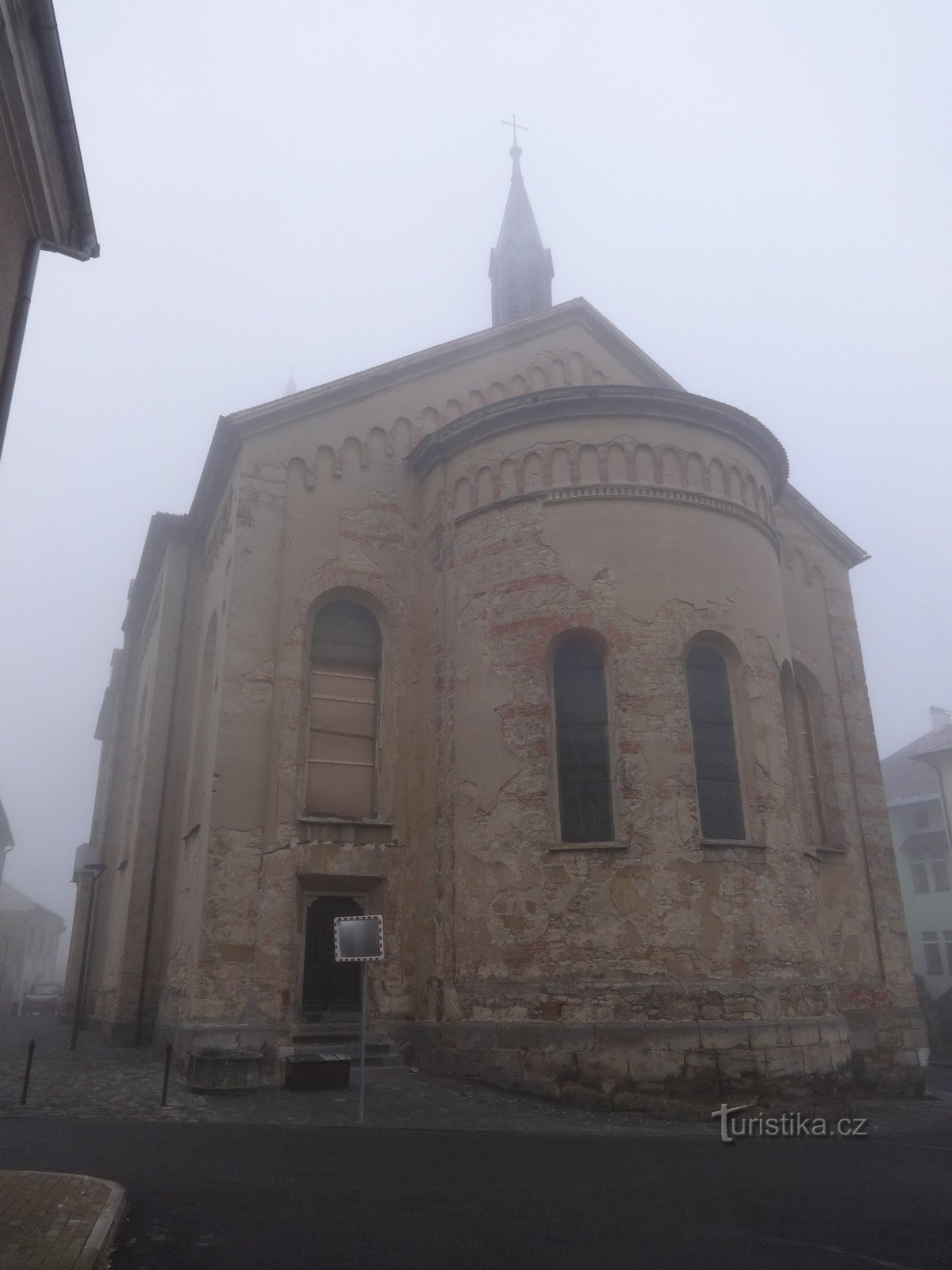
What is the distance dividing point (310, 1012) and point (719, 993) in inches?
224

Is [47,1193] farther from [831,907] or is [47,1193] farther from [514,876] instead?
[831,907]

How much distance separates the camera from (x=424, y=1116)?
11289 mm

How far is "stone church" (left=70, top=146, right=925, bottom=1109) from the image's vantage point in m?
13.1

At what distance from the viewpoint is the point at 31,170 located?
7.59m

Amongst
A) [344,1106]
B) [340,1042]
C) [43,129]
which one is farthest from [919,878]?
[43,129]

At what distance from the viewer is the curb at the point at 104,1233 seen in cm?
541

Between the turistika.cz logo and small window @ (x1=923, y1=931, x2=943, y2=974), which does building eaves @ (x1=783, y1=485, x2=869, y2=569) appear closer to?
the turistika.cz logo

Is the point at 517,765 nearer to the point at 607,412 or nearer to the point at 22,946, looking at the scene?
the point at 607,412

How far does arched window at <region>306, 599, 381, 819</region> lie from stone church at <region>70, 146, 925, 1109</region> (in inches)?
1.6

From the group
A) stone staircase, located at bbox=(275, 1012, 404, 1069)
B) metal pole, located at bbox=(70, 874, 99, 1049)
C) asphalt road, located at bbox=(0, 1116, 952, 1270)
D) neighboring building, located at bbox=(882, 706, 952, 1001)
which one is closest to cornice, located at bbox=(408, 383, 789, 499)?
stone staircase, located at bbox=(275, 1012, 404, 1069)

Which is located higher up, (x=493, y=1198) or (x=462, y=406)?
(x=462, y=406)

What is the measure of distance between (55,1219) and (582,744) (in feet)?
30.5

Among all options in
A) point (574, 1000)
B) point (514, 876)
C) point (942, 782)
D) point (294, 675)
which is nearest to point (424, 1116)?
point (574, 1000)

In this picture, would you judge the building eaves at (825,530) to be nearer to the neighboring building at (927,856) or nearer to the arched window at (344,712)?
the arched window at (344,712)
